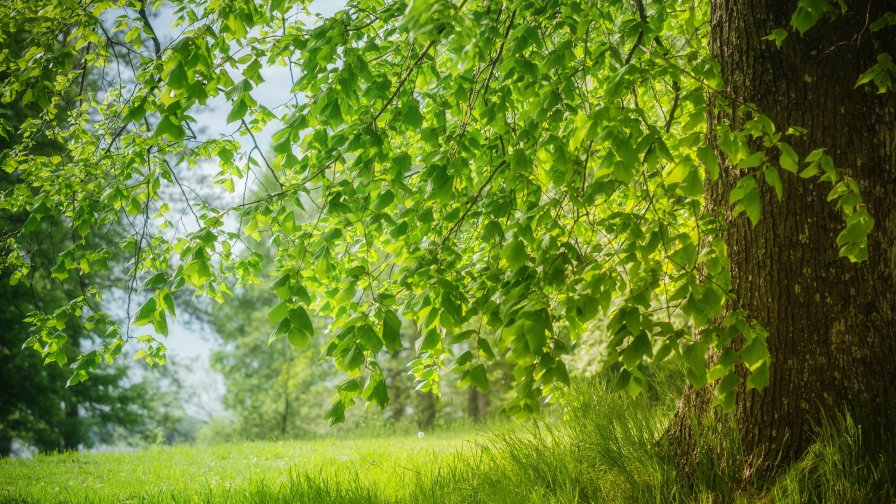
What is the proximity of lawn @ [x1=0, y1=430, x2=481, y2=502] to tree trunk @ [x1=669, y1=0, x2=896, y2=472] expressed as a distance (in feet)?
7.28

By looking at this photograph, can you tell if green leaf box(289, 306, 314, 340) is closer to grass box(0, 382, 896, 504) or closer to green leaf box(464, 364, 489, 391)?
green leaf box(464, 364, 489, 391)

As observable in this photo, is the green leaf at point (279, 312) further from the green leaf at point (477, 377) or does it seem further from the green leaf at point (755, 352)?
the green leaf at point (755, 352)

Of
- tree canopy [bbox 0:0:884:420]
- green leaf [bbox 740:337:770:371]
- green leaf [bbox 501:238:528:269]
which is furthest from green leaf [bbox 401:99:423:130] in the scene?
green leaf [bbox 740:337:770:371]

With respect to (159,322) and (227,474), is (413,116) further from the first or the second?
(227,474)

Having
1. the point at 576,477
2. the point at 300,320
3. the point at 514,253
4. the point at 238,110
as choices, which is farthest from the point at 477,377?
the point at 238,110

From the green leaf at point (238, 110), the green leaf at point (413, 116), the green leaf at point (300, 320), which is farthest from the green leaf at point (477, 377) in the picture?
the green leaf at point (238, 110)

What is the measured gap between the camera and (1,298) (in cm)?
1121

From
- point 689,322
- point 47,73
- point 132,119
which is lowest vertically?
point 689,322

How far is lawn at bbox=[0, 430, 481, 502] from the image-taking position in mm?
4289

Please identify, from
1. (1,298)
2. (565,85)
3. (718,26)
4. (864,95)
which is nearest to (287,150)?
(565,85)

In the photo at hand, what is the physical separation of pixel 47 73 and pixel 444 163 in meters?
2.99

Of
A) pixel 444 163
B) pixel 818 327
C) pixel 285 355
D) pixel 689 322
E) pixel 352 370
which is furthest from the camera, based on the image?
pixel 285 355

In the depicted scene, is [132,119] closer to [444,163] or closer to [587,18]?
[444,163]

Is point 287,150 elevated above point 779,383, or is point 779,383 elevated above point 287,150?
point 287,150
